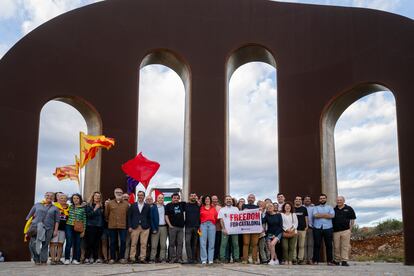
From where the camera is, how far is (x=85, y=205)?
9977 millimetres

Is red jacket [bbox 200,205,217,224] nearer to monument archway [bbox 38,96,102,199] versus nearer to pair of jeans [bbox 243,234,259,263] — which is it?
pair of jeans [bbox 243,234,259,263]

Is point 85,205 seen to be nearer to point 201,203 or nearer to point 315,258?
point 201,203

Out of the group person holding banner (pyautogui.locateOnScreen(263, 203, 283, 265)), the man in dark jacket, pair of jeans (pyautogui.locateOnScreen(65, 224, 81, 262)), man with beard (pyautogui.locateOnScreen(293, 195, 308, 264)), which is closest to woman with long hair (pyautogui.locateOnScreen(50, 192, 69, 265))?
pair of jeans (pyautogui.locateOnScreen(65, 224, 81, 262))

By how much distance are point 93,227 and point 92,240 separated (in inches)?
11.8

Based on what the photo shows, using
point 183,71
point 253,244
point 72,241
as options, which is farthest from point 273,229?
point 183,71

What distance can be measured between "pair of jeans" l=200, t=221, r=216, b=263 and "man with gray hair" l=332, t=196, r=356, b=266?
2.60 metres

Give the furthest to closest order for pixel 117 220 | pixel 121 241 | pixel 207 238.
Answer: pixel 207 238 → pixel 121 241 → pixel 117 220

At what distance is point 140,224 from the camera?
10.2 metres

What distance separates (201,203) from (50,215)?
10.4ft

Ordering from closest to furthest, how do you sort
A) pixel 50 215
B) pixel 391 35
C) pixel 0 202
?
1. pixel 50 215
2. pixel 0 202
3. pixel 391 35

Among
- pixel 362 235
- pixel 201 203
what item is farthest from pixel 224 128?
pixel 362 235

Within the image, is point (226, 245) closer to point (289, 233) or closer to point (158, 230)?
point (289, 233)

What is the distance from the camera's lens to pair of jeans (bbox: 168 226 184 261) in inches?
404

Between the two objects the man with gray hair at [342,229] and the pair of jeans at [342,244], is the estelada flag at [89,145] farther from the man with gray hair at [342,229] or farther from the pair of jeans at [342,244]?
the pair of jeans at [342,244]
